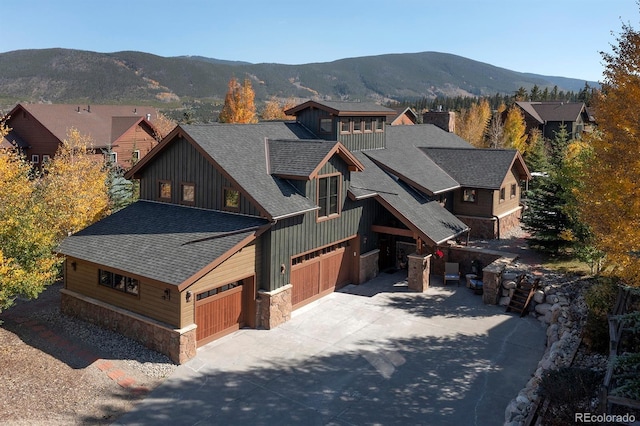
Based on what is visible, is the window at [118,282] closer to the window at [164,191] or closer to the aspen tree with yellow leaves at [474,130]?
the window at [164,191]

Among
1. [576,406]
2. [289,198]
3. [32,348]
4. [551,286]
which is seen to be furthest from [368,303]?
[32,348]

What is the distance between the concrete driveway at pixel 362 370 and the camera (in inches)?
511

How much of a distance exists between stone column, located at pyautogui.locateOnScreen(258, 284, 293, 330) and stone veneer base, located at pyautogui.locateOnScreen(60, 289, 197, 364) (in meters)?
3.07

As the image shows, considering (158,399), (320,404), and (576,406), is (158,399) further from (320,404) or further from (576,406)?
(576,406)

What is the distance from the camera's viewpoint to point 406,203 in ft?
79.3

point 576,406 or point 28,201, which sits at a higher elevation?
point 28,201

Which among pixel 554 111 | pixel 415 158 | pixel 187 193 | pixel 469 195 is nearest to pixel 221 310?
pixel 187 193

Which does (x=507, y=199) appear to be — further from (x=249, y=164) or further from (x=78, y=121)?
(x=78, y=121)

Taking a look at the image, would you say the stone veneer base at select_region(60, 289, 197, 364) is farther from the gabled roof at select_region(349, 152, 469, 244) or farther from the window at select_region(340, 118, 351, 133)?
the window at select_region(340, 118, 351, 133)

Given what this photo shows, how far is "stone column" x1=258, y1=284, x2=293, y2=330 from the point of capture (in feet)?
59.5

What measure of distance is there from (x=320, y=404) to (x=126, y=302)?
7765 mm

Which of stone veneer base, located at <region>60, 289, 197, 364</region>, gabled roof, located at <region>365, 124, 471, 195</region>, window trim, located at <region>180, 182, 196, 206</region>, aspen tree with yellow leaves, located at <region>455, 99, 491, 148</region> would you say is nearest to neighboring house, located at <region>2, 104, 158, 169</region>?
gabled roof, located at <region>365, 124, 471, 195</region>

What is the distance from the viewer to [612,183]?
13.8 meters

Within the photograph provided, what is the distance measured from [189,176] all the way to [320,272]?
22.0ft
